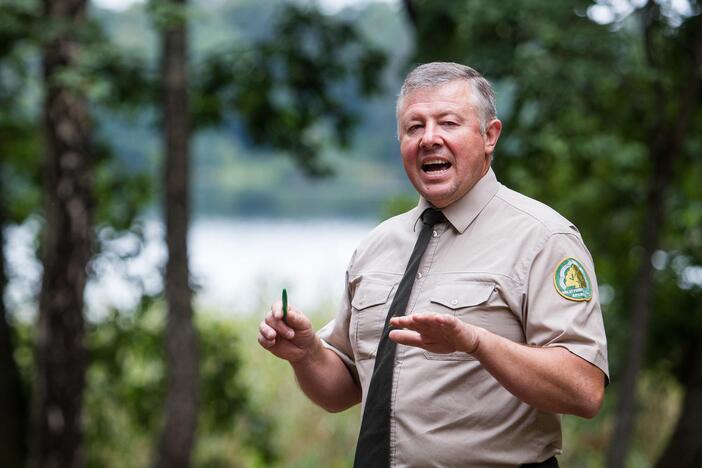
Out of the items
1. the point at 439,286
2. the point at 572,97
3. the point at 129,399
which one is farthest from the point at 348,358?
the point at 129,399

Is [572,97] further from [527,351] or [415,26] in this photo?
[527,351]

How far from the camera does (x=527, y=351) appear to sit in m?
2.16

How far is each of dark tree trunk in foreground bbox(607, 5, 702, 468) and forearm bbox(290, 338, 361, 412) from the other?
13.4 feet

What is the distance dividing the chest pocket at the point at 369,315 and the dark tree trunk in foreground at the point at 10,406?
6.34 meters

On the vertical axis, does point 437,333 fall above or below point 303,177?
above

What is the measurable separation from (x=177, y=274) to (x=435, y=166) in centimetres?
545

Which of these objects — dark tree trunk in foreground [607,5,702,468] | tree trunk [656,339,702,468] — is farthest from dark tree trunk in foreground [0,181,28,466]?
tree trunk [656,339,702,468]

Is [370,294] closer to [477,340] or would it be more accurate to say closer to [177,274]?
[477,340]

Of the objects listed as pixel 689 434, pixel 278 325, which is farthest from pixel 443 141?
pixel 689 434

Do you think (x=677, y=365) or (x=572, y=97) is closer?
(x=572, y=97)

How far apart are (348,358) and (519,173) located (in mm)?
4960

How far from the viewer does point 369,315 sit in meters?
2.50

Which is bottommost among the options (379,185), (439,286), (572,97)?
(379,185)

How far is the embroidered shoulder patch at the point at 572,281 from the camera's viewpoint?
2256mm
